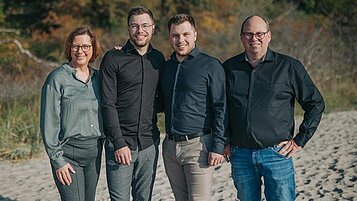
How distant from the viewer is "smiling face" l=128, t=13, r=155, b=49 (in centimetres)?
418

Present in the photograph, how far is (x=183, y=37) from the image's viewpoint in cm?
409

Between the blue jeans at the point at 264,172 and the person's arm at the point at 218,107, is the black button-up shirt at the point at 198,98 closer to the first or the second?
the person's arm at the point at 218,107

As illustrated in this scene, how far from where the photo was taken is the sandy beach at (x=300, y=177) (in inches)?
265

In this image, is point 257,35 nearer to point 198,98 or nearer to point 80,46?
point 198,98

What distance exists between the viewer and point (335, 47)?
1720 centimetres

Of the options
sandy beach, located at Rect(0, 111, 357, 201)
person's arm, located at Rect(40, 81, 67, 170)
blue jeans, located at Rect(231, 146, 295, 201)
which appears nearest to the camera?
Answer: person's arm, located at Rect(40, 81, 67, 170)

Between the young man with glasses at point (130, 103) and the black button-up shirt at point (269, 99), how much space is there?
0.68 metres

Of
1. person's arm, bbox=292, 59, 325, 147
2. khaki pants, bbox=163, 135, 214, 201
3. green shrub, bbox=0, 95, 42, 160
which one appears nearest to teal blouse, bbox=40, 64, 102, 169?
khaki pants, bbox=163, 135, 214, 201

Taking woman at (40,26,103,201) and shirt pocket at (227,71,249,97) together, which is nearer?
woman at (40,26,103,201)

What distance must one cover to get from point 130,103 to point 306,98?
132 cm

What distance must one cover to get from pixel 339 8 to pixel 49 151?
64.2 ft

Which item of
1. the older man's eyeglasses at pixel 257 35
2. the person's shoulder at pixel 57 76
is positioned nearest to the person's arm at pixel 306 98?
the older man's eyeglasses at pixel 257 35

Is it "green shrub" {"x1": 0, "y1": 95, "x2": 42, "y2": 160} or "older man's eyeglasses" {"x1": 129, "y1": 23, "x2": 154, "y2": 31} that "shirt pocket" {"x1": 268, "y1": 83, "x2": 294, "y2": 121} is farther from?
"green shrub" {"x1": 0, "y1": 95, "x2": 42, "y2": 160}

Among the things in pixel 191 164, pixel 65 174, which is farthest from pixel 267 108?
pixel 65 174
